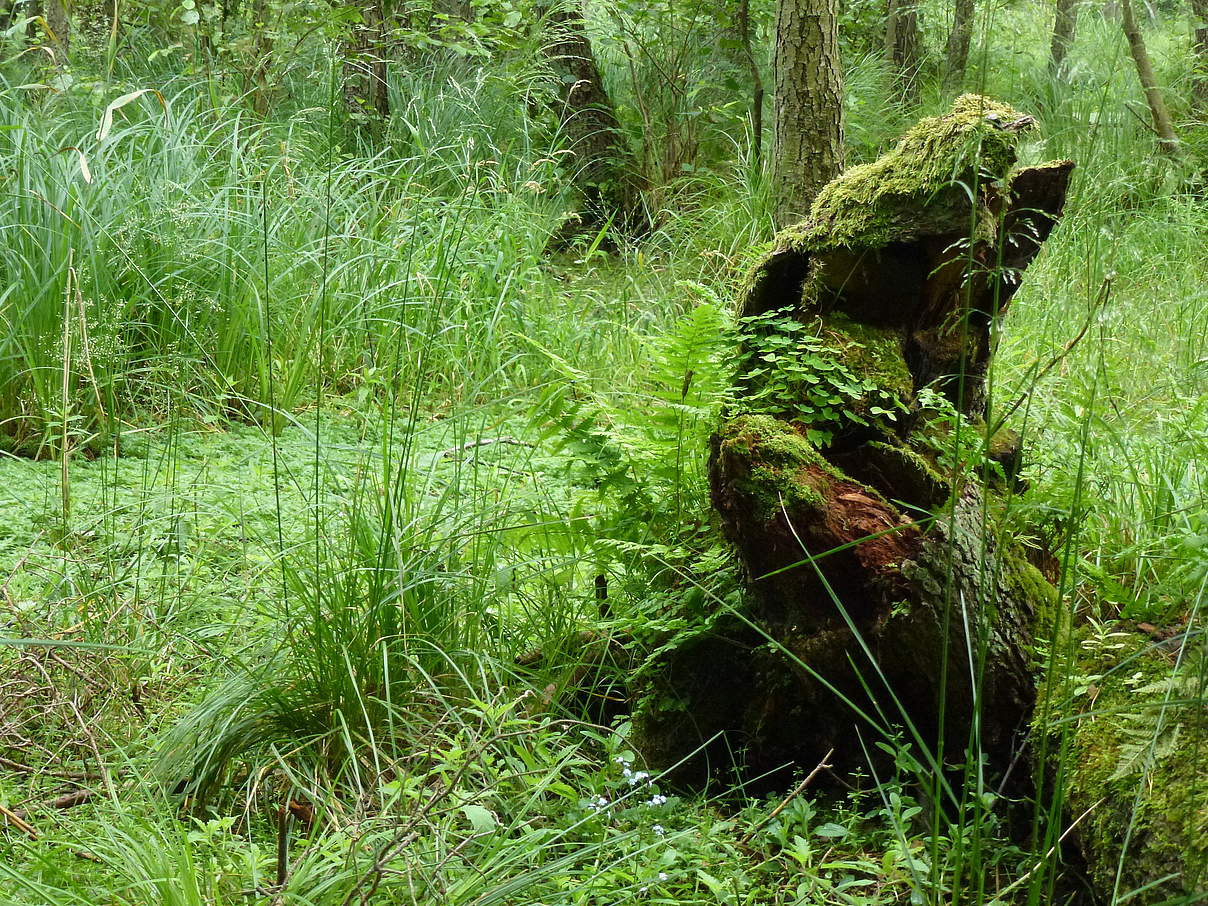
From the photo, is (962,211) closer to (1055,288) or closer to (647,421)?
(647,421)

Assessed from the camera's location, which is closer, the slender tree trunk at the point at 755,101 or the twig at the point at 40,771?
the twig at the point at 40,771

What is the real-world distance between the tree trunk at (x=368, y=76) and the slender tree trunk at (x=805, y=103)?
11.5 ft

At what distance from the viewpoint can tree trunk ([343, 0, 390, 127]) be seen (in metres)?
7.92

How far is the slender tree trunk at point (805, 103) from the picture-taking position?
530 centimetres

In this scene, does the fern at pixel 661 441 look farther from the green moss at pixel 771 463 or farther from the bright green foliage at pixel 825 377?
the green moss at pixel 771 463

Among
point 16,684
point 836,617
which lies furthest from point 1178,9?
point 16,684

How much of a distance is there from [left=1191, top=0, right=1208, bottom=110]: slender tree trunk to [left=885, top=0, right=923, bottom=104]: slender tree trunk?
2.42 metres

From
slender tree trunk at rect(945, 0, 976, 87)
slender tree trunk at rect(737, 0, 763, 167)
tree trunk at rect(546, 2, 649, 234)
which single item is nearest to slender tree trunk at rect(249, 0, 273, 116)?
tree trunk at rect(546, 2, 649, 234)

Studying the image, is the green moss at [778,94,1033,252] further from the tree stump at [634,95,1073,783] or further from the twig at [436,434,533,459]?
the twig at [436,434,533,459]

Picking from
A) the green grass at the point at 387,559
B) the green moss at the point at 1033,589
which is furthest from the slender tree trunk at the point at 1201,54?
the green moss at the point at 1033,589

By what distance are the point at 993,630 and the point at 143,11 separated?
296 inches

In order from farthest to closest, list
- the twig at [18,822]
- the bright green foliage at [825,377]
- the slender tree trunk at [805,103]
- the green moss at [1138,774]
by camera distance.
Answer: the slender tree trunk at [805,103], the bright green foliage at [825,377], the green moss at [1138,774], the twig at [18,822]

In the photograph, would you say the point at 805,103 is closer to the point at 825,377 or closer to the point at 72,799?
the point at 825,377

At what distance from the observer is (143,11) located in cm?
747
